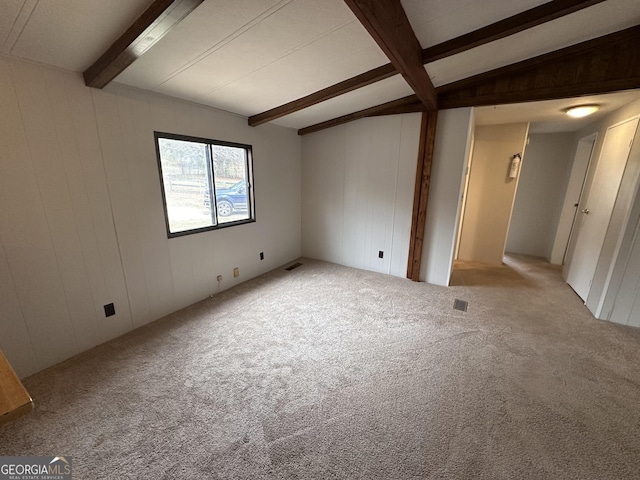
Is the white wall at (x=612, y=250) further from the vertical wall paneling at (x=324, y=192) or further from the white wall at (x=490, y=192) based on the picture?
the vertical wall paneling at (x=324, y=192)

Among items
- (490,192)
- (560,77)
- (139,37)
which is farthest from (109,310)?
(490,192)

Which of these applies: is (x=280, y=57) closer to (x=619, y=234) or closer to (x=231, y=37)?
(x=231, y=37)

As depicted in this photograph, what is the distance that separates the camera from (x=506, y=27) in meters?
1.83

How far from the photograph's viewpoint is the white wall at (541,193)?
4.55 meters

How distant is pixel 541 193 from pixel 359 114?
12.9 ft

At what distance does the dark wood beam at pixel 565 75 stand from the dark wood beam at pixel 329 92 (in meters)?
1.18

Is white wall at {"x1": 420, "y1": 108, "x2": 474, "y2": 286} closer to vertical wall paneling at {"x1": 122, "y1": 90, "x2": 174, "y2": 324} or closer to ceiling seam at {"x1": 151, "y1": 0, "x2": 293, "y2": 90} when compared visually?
ceiling seam at {"x1": 151, "y1": 0, "x2": 293, "y2": 90}

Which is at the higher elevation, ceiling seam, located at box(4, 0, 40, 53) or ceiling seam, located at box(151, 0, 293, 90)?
ceiling seam, located at box(151, 0, 293, 90)

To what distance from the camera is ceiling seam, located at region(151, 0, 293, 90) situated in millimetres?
1452

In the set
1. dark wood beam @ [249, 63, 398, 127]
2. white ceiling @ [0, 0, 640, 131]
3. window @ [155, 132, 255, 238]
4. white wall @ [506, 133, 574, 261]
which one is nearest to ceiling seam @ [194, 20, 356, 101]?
white ceiling @ [0, 0, 640, 131]

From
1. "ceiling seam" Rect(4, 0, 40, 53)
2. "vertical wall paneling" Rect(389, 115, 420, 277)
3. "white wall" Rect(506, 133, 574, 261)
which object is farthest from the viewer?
"white wall" Rect(506, 133, 574, 261)

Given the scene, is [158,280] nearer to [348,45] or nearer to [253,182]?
[253,182]

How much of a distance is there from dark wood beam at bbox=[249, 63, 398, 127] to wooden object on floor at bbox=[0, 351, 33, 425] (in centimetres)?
274

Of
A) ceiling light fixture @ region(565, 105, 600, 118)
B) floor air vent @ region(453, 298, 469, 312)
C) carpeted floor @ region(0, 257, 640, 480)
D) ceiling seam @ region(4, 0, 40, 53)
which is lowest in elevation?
carpeted floor @ region(0, 257, 640, 480)
